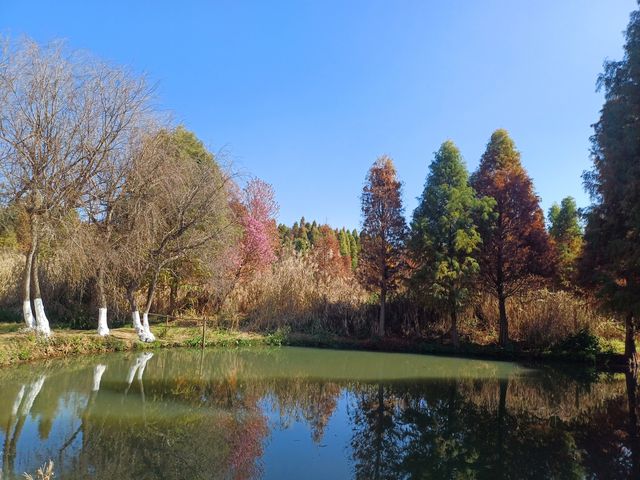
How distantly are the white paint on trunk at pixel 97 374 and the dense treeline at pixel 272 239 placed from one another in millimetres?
2558

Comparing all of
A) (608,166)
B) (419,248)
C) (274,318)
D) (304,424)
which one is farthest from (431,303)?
(304,424)

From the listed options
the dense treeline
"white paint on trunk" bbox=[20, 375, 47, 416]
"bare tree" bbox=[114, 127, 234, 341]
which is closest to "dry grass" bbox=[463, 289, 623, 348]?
the dense treeline

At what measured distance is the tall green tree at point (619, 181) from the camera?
9.44 meters

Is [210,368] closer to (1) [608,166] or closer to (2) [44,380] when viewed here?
(2) [44,380]

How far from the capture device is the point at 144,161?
554 inches

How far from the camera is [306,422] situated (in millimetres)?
7594

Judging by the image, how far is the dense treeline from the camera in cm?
1191

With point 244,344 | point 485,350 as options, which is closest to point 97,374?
point 244,344

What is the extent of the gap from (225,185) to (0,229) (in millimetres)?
6931

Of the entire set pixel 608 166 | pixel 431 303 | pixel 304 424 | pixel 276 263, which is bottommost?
pixel 304 424

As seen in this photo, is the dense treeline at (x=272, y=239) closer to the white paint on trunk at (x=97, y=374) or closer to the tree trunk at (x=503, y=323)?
the tree trunk at (x=503, y=323)

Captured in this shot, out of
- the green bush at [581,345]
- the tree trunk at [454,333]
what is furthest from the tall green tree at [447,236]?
the green bush at [581,345]

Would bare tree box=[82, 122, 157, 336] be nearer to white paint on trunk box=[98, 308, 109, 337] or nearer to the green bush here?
white paint on trunk box=[98, 308, 109, 337]

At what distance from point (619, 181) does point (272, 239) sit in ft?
50.5
